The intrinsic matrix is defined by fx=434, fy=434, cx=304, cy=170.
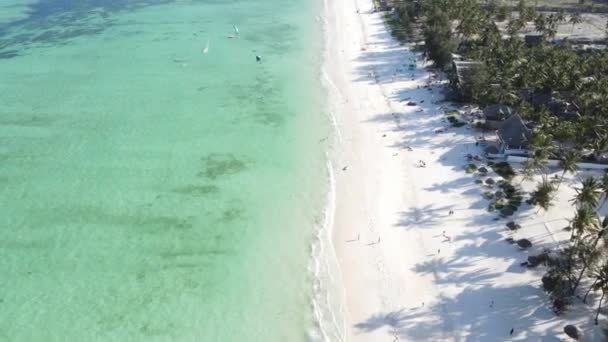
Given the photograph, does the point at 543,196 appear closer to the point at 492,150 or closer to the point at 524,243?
the point at 524,243

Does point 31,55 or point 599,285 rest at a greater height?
point 31,55

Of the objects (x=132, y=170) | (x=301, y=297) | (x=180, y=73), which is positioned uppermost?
(x=180, y=73)

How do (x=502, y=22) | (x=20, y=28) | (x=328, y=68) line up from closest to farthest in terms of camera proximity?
(x=328, y=68), (x=502, y=22), (x=20, y=28)

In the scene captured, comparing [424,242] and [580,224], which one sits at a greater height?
[580,224]

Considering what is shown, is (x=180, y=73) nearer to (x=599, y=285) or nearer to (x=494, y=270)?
(x=494, y=270)

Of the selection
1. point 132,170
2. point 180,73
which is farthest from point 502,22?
point 132,170

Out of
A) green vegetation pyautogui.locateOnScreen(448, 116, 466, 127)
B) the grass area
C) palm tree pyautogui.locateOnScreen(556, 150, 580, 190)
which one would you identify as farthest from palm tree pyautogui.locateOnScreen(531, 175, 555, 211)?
the grass area

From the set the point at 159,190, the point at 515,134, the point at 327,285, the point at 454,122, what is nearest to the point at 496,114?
the point at 454,122
